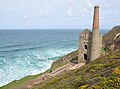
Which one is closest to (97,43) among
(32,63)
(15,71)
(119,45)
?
(119,45)

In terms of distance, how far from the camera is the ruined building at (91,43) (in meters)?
39.8

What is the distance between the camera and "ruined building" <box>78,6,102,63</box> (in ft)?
131

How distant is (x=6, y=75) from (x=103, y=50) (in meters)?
26.9

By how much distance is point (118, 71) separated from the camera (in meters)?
11.0

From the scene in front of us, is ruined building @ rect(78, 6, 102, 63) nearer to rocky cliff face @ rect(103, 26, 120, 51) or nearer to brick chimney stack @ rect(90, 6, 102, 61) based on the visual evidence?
brick chimney stack @ rect(90, 6, 102, 61)

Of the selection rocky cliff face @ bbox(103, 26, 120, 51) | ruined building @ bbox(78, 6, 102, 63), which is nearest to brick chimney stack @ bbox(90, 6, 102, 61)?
ruined building @ bbox(78, 6, 102, 63)

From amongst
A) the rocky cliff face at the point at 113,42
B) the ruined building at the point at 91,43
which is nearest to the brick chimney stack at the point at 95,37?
the ruined building at the point at 91,43

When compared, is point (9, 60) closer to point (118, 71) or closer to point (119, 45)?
point (119, 45)

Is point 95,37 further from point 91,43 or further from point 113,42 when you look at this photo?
point 113,42

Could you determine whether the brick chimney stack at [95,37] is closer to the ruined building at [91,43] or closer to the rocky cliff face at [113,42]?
the ruined building at [91,43]

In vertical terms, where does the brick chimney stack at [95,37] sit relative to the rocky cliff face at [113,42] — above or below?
above

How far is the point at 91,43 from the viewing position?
134ft

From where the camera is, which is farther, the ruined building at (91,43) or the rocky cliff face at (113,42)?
the rocky cliff face at (113,42)

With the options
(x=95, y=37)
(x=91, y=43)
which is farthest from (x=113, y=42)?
(x=95, y=37)
